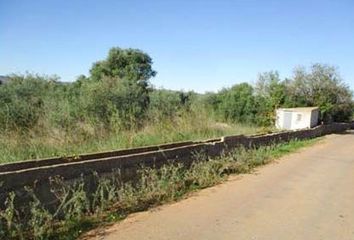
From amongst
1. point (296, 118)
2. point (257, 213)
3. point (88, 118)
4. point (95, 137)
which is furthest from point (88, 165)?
point (296, 118)

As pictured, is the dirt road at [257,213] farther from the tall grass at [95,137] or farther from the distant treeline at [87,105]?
the distant treeline at [87,105]

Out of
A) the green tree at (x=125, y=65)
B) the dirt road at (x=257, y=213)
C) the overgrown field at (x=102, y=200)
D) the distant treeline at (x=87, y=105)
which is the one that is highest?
the green tree at (x=125, y=65)

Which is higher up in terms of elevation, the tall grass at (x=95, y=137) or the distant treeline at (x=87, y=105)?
the distant treeline at (x=87, y=105)

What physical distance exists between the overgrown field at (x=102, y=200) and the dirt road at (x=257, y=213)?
0.36 meters

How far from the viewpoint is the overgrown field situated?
5.02 meters

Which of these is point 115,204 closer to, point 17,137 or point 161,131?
point 17,137

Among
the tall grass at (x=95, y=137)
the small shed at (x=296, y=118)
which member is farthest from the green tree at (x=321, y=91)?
the tall grass at (x=95, y=137)

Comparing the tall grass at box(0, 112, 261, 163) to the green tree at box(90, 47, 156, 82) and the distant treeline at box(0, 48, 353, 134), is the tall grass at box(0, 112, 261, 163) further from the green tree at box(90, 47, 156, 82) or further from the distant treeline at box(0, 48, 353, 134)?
the green tree at box(90, 47, 156, 82)

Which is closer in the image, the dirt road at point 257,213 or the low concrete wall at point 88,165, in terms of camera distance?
the low concrete wall at point 88,165

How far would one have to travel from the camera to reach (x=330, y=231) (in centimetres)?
590

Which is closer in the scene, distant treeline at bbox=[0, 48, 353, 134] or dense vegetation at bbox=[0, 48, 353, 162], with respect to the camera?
dense vegetation at bbox=[0, 48, 353, 162]

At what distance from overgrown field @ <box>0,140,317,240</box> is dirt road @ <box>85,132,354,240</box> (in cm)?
36

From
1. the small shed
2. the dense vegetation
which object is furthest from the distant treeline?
the small shed

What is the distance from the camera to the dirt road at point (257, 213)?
5523mm
